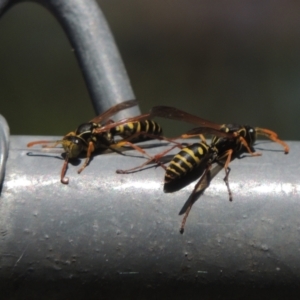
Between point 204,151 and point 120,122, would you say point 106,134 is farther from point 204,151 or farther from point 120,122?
point 204,151

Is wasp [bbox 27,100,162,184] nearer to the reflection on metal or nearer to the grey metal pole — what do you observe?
the reflection on metal

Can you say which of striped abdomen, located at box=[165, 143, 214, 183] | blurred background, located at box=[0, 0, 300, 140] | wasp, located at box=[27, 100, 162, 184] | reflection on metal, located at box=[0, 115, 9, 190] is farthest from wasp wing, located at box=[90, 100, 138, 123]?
blurred background, located at box=[0, 0, 300, 140]

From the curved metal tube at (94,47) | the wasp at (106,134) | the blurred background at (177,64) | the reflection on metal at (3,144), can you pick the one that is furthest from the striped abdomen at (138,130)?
the blurred background at (177,64)

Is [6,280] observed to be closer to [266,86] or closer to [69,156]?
[69,156]

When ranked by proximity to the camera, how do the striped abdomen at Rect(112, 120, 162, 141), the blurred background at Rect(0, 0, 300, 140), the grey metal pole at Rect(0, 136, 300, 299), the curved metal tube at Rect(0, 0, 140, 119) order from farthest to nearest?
the blurred background at Rect(0, 0, 300, 140) < the striped abdomen at Rect(112, 120, 162, 141) < the curved metal tube at Rect(0, 0, 140, 119) < the grey metal pole at Rect(0, 136, 300, 299)

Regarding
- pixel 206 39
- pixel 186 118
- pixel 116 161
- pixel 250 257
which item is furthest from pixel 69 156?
pixel 206 39

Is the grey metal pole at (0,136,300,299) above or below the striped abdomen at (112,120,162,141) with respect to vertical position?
above

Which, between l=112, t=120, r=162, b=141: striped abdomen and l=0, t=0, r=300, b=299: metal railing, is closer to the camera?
Result: l=0, t=0, r=300, b=299: metal railing

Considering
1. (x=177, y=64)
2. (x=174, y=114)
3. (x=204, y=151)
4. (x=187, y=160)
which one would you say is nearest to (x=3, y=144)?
(x=187, y=160)
